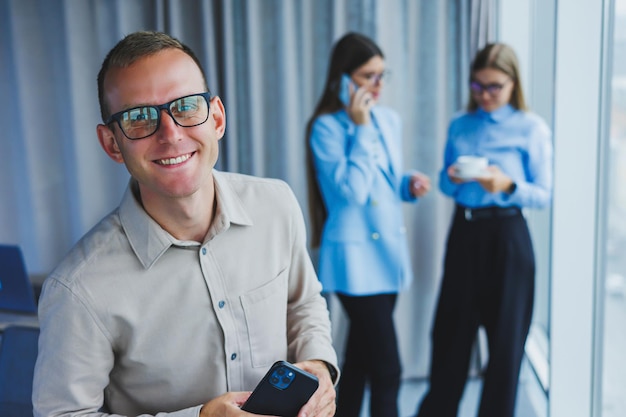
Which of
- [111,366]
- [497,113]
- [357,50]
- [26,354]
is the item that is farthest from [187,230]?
[497,113]

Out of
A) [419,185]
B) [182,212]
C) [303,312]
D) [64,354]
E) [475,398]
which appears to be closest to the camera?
[64,354]

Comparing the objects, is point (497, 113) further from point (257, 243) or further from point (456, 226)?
point (257, 243)

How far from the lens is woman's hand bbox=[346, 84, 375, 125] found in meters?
2.62

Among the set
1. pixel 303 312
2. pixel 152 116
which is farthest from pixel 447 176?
pixel 152 116

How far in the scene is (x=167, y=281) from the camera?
125 cm

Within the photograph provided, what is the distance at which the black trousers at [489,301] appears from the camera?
102 inches

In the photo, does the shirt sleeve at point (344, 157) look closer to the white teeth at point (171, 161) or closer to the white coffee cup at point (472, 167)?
the white coffee cup at point (472, 167)

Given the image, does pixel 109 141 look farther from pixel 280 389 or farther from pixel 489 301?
pixel 489 301

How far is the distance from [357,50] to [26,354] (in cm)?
165

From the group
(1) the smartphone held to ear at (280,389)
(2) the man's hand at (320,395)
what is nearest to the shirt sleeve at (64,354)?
(1) the smartphone held to ear at (280,389)

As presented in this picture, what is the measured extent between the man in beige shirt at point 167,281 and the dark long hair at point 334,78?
134cm

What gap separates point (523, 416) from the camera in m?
3.05

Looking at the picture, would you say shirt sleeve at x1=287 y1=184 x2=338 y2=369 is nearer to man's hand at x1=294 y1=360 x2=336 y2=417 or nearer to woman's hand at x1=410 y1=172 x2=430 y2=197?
man's hand at x1=294 y1=360 x2=336 y2=417

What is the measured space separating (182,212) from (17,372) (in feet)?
2.02
